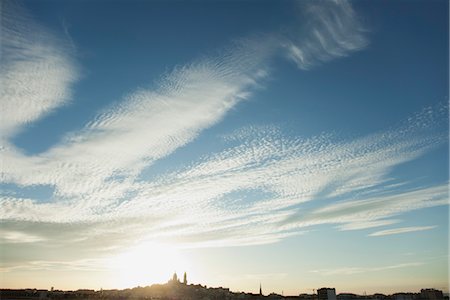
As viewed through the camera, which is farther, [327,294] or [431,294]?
[431,294]

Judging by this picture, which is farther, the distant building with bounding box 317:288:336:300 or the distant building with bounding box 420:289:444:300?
the distant building with bounding box 420:289:444:300

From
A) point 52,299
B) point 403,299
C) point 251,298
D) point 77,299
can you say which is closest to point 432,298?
point 403,299

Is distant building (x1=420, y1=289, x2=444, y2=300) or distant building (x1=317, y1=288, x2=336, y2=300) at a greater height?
distant building (x1=317, y1=288, x2=336, y2=300)

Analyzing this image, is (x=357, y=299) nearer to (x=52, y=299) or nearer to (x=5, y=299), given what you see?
(x=52, y=299)

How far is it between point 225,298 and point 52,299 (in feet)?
290

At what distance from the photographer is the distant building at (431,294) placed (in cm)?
17302

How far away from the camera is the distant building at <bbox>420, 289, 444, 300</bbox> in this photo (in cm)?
17302

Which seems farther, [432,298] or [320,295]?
[432,298]

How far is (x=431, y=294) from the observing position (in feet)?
575

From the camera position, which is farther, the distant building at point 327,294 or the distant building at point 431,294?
the distant building at point 431,294

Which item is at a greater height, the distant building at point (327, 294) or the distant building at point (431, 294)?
the distant building at point (327, 294)

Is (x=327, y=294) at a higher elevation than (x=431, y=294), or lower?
higher

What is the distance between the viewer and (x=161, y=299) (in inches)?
6870

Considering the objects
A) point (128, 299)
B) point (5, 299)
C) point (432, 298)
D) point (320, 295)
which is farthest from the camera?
point (128, 299)
